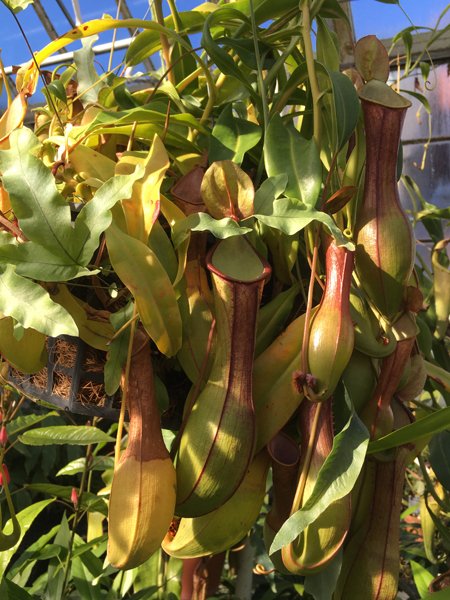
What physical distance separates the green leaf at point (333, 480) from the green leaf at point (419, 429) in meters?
0.03

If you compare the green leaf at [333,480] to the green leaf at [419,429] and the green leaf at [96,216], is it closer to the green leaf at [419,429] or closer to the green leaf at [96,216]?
the green leaf at [419,429]

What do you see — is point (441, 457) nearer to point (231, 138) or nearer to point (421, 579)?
point (231, 138)

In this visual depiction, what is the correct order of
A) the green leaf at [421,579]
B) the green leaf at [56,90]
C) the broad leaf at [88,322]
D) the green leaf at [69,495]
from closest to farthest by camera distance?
the broad leaf at [88,322] < the green leaf at [56,90] < the green leaf at [69,495] < the green leaf at [421,579]

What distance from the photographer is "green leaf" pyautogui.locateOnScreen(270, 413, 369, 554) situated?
0.43 metres

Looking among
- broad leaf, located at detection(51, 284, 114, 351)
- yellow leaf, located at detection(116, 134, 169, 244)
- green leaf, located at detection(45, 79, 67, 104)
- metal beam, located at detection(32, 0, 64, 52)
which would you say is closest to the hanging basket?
broad leaf, located at detection(51, 284, 114, 351)

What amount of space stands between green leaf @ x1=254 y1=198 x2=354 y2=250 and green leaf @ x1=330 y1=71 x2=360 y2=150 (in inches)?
3.2

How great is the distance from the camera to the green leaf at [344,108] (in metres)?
0.51

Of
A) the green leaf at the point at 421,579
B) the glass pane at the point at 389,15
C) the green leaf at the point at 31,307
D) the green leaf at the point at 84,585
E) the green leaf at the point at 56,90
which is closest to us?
the green leaf at the point at 31,307

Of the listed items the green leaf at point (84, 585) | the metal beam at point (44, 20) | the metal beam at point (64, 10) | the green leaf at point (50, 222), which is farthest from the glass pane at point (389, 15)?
the green leaf at point (50, 222)

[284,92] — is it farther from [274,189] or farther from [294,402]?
[294,402]

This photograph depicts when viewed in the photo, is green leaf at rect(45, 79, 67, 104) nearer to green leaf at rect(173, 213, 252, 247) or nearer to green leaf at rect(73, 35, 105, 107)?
green leaf at rect(73, 35, 105, 107)

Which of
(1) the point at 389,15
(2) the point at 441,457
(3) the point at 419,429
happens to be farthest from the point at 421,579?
(1) the point at 389,15

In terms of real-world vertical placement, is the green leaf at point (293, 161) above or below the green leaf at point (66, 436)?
above

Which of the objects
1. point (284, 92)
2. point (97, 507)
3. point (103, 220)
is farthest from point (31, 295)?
point (97, 507)
